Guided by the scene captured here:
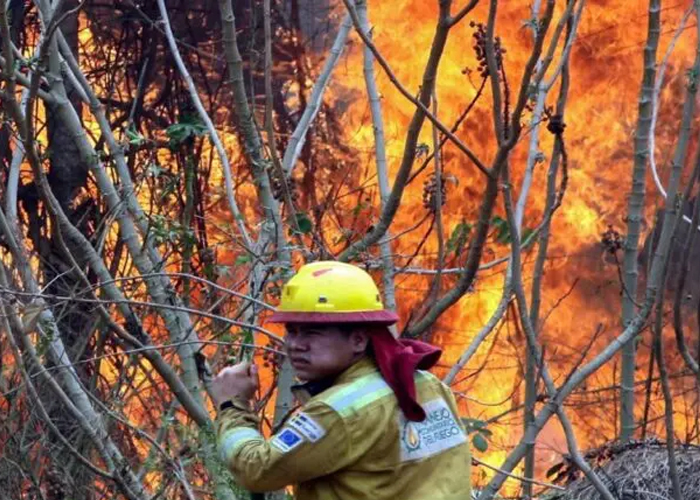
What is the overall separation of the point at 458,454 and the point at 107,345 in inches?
202

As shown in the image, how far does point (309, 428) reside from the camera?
313cm

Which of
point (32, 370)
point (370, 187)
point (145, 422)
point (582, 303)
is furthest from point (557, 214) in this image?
point (32, 370)

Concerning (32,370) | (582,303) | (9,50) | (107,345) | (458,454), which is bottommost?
(582,303)

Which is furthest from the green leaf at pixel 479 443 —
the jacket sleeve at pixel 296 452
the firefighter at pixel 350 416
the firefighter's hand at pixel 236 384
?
the jacket sleeve at pixel 296 452

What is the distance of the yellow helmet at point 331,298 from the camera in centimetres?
327

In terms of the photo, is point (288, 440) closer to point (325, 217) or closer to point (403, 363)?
point (403, 363)

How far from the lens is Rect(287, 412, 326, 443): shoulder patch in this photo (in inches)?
123

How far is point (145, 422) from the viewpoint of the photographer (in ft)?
23.9

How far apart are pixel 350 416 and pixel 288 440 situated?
18 centimetres

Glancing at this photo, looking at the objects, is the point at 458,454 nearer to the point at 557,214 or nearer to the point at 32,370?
the point at 32,370

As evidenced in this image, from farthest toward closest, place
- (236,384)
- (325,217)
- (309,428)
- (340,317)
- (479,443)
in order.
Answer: (325,217) < (479,443) < (236,384) < (340,317) < (309,428)

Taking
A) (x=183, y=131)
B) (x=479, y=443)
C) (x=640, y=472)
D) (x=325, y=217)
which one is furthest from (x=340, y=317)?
(x=325, y=217)

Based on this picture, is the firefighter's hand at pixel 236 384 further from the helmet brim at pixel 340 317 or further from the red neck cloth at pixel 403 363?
the red neck cloth at pixel 403 363

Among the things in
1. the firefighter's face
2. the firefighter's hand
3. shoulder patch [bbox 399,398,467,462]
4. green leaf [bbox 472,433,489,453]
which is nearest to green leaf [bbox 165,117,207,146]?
green leaf [bbox 472,433,489,453]
